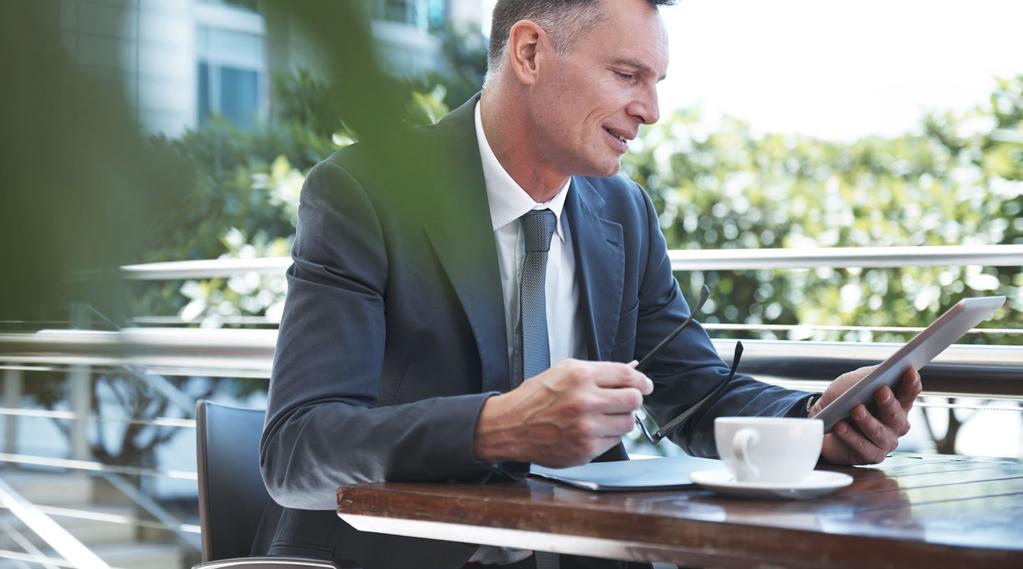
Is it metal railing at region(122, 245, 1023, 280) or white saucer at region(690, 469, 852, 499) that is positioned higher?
metal railing at region(122, 245, 1023, 280)

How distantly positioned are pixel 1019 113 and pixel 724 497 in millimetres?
3637

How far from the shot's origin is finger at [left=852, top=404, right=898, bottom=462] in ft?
4.23

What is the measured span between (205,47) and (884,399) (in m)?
1.13

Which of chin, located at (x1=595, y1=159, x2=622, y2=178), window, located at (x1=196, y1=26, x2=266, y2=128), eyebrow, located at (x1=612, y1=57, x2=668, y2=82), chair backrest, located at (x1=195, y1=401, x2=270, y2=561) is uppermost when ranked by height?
eyebrow, located at (x1=612, y1=57, x2=668, y2=82)

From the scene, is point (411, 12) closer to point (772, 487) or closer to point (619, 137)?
point (772, 487)

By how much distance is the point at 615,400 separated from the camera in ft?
3.49

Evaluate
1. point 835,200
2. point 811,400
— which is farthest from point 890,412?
point 835,200

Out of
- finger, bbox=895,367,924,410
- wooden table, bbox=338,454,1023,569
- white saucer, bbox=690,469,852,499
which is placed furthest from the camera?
finger, bbox=895,367,924,410

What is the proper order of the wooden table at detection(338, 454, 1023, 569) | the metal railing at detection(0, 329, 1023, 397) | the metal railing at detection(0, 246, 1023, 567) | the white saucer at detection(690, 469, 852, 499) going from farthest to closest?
the metal railing at detection(0, 329, 1023, 397)
the white saucer at detection(690, 469, 852, 499)
the wooden table at detection(338, 454, 1023, 569)
the metal railing at detection(0, 246, 1023, 567)

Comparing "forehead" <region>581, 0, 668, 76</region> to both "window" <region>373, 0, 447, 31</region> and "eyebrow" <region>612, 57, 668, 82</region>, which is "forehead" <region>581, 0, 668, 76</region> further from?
"window" <region>373, 0, 447, 31</region>

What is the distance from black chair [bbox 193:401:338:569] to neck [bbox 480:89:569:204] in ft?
1.60

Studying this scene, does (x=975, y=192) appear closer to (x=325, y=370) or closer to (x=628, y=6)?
(x=628, y=6)

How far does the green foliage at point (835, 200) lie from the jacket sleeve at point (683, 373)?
94.3 inches

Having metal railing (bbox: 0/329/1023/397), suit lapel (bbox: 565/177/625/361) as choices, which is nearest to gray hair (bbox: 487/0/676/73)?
suit lapel (bbox: 565/177/625/361)
